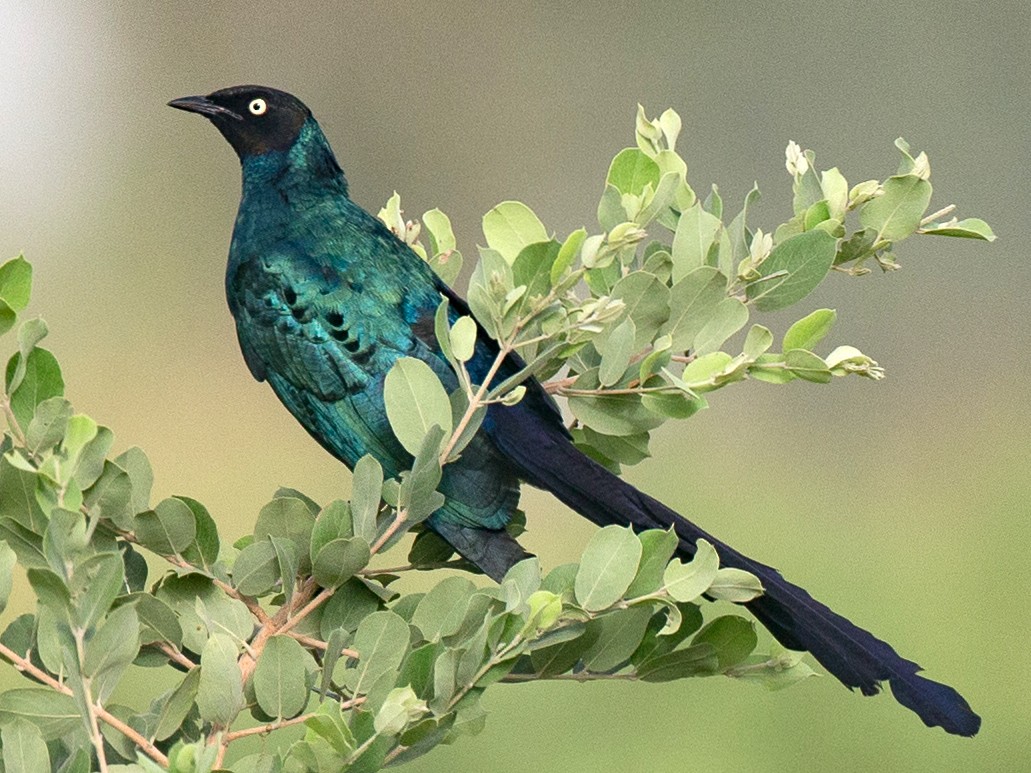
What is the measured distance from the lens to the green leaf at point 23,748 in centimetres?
37

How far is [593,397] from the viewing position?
1.66ft

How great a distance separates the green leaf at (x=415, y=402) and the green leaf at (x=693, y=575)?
3.4 inches

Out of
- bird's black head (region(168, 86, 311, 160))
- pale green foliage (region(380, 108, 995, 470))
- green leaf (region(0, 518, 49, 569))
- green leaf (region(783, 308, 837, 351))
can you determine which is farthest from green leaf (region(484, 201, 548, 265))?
bird's black head (region(168, 86, 311, 160))

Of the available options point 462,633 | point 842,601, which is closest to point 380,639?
point 462,633

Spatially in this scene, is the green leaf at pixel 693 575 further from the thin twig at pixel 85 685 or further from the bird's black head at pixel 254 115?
the bird's black head at pixel 254 115

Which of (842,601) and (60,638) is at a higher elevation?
(60,638)

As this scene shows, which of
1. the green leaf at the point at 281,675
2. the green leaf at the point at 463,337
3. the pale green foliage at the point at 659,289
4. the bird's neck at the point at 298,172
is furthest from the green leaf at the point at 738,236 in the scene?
the bird's neck at the point at 298,172

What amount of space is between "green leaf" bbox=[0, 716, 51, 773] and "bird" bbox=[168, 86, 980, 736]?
0.18 m

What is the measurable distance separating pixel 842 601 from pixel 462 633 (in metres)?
1.20

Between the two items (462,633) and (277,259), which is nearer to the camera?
(462,633)

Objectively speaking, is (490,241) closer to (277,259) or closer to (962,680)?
(277,259)

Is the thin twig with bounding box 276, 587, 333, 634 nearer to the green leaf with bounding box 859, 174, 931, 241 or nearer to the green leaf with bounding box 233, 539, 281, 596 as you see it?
the green leaf with bounding box 233, 539, 281, 596

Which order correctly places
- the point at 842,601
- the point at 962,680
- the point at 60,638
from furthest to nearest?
the point at 842,601
the point at 962,680
the point at 60,638

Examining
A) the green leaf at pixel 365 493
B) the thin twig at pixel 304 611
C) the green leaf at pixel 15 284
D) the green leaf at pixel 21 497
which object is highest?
the green leaf at pixel 15 284
